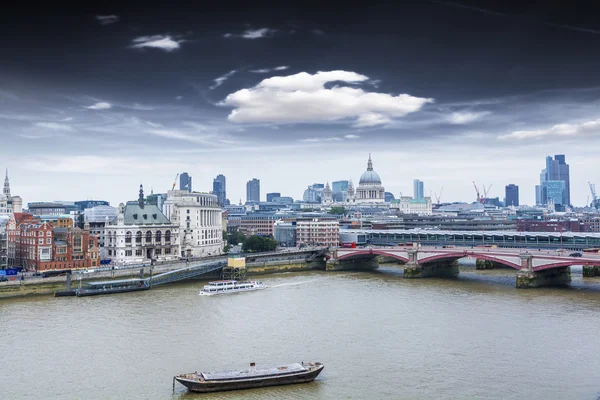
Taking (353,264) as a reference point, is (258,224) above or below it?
above

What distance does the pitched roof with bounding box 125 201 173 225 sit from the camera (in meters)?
74.9

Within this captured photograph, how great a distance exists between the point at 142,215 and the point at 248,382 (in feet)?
171

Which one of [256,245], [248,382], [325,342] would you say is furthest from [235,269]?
[248,382]

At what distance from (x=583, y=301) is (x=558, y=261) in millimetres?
7755

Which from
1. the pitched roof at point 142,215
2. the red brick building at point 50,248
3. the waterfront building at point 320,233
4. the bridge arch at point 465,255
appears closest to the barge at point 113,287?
the red brick building at point 50,248

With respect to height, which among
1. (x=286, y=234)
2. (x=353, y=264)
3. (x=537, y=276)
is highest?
(x=286, y=234)

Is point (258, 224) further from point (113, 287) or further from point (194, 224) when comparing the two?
point (113, 287)

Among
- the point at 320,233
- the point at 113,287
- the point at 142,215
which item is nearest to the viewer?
the point at 113,287

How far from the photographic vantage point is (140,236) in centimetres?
7400

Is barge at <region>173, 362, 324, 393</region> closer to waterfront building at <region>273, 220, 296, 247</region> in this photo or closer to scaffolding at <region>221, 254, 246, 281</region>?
scaffolding at <region>221, 254, 246, 281</region>

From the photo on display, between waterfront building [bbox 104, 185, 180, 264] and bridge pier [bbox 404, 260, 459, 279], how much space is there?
1128 inches

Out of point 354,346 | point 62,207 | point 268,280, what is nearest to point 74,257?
point 268,280

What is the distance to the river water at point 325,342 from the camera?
27609 millimetres

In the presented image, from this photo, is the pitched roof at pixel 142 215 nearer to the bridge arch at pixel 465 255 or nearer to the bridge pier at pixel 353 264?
the bridge pier at pixel 353 264
